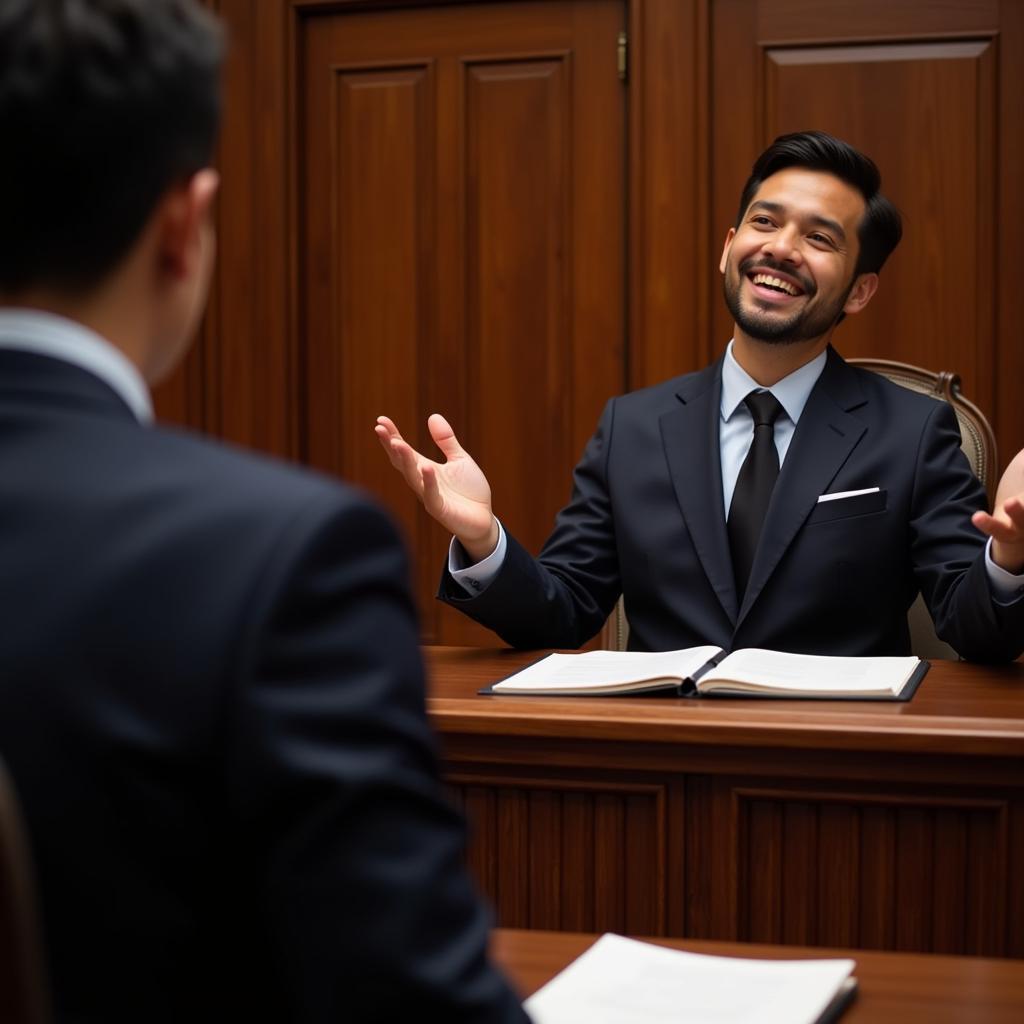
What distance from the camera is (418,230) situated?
4.07 metres

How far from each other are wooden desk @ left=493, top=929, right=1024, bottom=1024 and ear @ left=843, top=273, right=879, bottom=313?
187 cm

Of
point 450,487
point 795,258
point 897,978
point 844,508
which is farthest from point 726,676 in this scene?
point 795,258

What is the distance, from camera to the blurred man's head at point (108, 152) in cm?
61

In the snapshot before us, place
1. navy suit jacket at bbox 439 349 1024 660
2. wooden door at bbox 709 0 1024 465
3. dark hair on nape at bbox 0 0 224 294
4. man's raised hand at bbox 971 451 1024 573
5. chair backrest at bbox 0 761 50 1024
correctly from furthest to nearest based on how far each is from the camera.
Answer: wooden door at bbox 709 0 1024 465 < navy suit jacket at bbox 439 349 1024 660 < man's raised hand at bbox 971 451 1024 573 < dark hair on nape at bbox 0 0 224 294 < chair backrest at bbox 0 761 50 1024

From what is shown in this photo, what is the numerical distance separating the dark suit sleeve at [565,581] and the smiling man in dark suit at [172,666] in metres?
1.60

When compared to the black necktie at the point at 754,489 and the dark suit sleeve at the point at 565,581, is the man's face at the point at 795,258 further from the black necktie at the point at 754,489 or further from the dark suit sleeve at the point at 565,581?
the dark suit sleeve at the point at 565,581

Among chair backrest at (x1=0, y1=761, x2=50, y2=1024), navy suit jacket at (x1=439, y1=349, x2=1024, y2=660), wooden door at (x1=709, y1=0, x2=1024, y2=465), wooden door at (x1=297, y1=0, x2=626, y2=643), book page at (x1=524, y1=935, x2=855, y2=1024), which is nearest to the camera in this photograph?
chair backrest at (x1=0, y1=761, x2=50, y2=1024)

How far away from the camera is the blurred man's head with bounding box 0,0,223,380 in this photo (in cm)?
61

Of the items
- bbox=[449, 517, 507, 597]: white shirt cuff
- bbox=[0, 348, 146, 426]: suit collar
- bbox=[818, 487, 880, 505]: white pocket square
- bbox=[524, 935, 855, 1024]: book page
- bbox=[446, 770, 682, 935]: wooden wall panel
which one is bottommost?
bbox=[446, 770, 682, 935]: wooden wall panel

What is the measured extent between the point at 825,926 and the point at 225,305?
2990 millimetres

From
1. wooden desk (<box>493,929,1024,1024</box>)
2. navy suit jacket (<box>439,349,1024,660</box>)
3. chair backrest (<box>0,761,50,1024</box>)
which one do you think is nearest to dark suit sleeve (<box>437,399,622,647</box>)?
navy suit jacket (<box>439,349,1024,660</box>)

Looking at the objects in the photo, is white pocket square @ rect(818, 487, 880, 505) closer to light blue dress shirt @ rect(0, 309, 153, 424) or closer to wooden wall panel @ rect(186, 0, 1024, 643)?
Result: wooden wall panel @ rect(186, 0, 1024, 643)

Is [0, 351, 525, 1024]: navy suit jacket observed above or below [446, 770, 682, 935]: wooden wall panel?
above

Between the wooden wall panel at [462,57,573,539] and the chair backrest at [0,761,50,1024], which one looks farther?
the wooden wall panel at [462,57,573,539]
